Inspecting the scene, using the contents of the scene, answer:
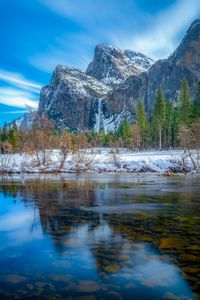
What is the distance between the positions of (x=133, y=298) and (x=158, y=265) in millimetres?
1614

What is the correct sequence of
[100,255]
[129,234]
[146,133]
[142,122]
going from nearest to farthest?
[100,255] → [129,234] → [142,122] → [146,133]

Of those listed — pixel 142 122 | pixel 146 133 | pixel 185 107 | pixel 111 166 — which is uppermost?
pixel 185 107

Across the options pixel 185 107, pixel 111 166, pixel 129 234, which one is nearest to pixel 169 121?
pixel 185 107

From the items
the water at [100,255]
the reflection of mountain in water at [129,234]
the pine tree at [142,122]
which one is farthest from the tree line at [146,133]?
the water at [100,255]

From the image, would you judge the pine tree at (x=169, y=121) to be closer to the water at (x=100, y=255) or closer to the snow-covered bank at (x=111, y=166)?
the snow-covered bank at (x=111, y=166)

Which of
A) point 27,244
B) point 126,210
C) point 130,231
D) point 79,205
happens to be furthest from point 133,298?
point 79,205

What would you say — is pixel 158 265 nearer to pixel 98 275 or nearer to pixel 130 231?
pixel 98 275

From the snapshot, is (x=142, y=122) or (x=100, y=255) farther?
(x=142, y=122)

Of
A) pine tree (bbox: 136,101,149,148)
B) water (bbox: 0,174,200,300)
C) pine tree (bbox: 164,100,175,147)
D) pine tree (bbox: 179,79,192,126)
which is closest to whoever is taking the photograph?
water (bbox: 0,174,200,300)

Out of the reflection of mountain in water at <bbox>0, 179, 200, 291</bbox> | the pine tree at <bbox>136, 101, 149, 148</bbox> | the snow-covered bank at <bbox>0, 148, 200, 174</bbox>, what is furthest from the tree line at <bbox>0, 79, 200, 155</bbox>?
the reflection of mountain in water at <bbox>0, 179, 200, 291</bbox>

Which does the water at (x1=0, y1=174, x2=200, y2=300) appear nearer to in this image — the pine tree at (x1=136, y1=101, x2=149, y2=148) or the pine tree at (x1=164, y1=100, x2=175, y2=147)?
the pine tree at (x1=164, y1=100, x2=175, y2=147)

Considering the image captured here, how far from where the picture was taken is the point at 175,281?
18.9 ft

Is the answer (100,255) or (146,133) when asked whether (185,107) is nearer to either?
(146,133)

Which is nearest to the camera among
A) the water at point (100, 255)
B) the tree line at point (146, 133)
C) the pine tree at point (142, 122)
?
the water at point (100, 255)
